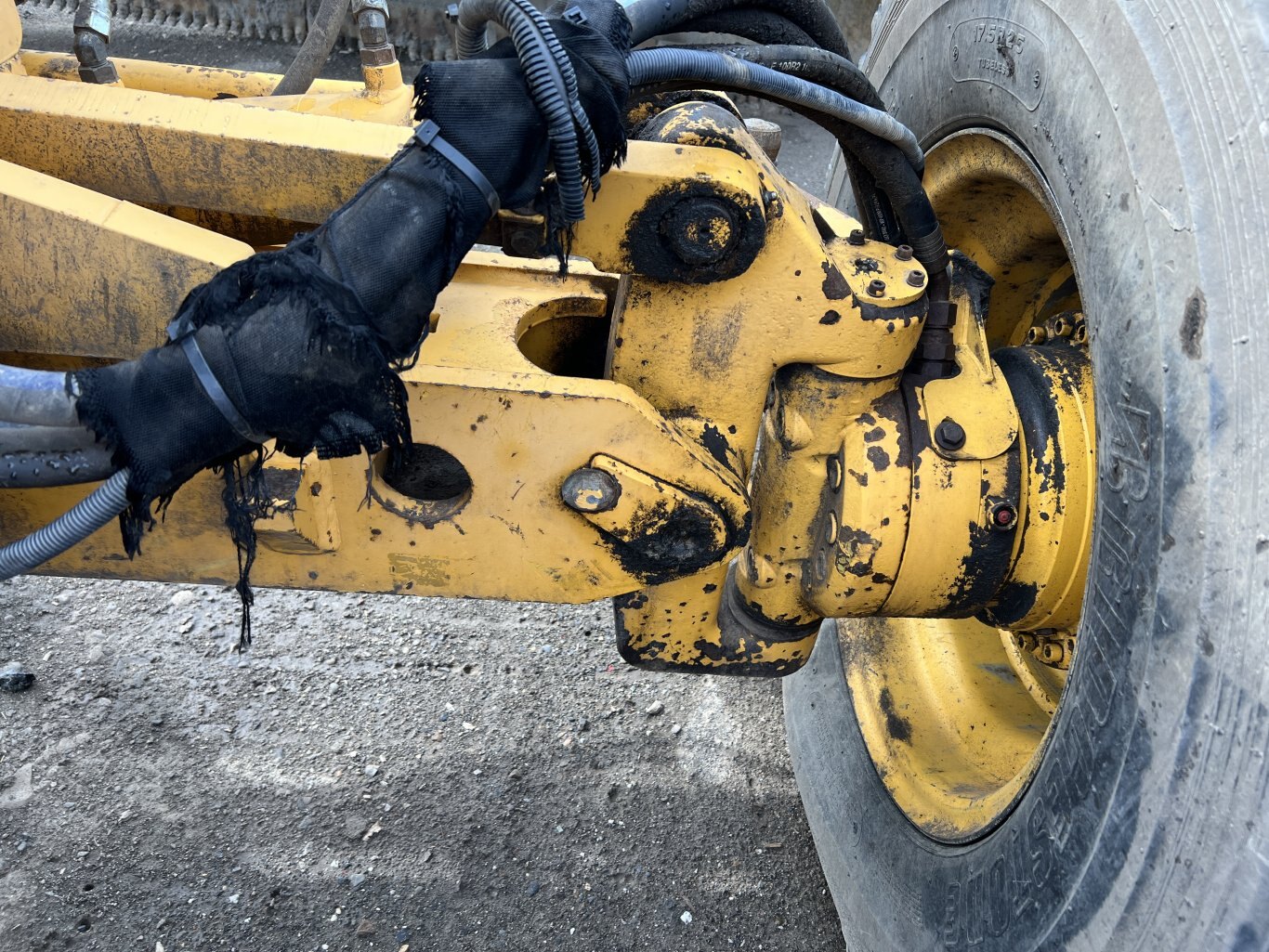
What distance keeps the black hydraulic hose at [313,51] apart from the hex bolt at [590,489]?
Result: 1.51 meters

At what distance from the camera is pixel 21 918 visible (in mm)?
1766

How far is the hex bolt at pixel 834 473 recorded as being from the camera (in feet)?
4.30

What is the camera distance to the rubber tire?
780mm

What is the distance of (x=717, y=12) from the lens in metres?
1.38

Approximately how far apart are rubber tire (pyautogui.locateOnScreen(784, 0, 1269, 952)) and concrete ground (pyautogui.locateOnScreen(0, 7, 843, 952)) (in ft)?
2.66

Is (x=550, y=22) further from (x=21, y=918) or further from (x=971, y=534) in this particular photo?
(x=21, y=918)

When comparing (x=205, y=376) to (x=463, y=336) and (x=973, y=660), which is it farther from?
(x=973, y=660)

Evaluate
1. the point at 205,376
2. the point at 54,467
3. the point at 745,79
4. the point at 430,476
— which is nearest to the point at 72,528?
the point at 54,467

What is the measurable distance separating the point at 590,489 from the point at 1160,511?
563 millimetres

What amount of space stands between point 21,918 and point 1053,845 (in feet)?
5.43

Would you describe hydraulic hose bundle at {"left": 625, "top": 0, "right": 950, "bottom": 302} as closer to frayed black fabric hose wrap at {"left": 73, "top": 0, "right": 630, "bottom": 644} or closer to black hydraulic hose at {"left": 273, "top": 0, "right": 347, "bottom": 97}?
frayed black fabric hose wrap at {"left": 73, "top": 0, "right": 630, "bottom": 644}

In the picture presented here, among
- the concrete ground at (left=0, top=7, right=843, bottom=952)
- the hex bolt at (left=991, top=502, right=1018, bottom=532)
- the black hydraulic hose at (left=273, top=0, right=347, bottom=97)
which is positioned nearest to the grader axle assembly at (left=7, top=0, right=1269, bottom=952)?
the hex bolt at (left=991, top=502, right=1018, bottom=532)

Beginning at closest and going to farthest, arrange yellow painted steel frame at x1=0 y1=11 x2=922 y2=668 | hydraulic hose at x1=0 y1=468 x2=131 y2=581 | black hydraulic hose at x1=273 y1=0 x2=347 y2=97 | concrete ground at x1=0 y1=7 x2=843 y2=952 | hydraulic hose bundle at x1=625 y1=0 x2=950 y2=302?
hydraulic hose at x1=0 y1=468 x2=131 y2=581
yellow painted steel frame at x1=0 y1=11 x2=922 y2=668
hydraulic hose bundle at x1=625 y1=0 x2=950 y2=302
concrete ground at x1=0 y1=7 x2=843 y2=952
black hydraulic hose at x1=273 y1=0 x2=347 y2=97

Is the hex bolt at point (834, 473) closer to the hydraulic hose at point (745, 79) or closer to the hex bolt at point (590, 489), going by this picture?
the hex bolt at point (590, 489)
